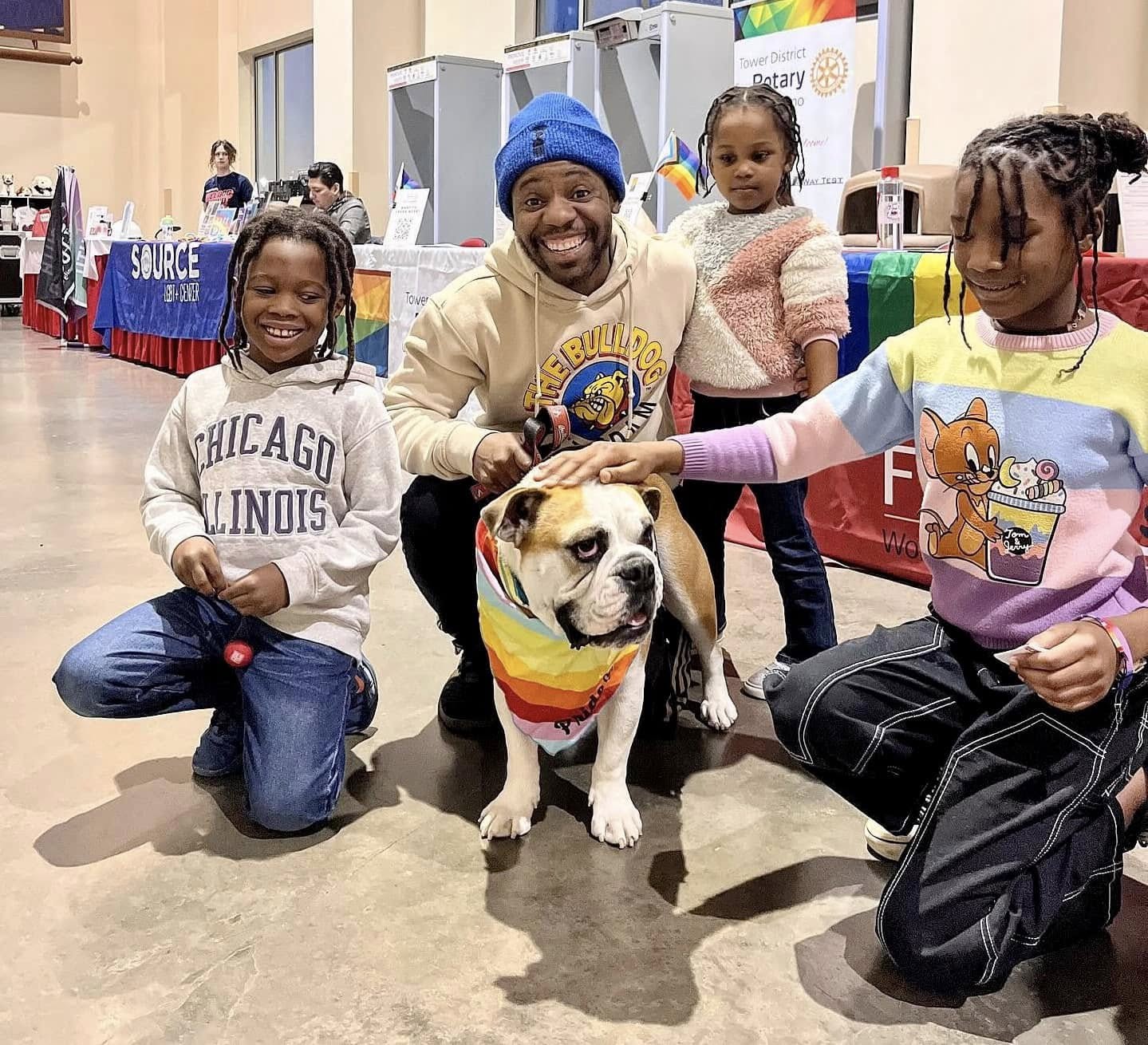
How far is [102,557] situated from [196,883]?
194 centimetres

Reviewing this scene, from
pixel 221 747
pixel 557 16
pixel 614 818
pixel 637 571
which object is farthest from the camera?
pixel 557 16

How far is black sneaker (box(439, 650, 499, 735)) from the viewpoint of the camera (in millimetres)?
2227

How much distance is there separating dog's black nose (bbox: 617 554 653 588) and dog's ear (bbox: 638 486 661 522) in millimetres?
136

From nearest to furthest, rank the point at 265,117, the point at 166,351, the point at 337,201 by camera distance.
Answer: the point at 337,201
the point at 166,351
the point at 265,117

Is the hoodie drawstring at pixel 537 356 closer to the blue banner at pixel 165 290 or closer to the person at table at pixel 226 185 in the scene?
the blue banner at pixel 165 290

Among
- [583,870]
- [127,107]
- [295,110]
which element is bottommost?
[583,870]

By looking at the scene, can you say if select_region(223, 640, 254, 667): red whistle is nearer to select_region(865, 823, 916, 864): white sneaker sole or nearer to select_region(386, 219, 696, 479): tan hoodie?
select_region(386, 219, 696, 479): tan hoodie

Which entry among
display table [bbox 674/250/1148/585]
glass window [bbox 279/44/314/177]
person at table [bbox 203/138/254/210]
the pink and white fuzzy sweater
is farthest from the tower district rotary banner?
glass window [bbox 279/44/314/177]

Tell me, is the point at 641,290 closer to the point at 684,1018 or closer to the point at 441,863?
the point at 441,863

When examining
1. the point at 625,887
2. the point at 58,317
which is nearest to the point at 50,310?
the point at 58,317

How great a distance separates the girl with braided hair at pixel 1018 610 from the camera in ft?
4.47

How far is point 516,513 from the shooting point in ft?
5.19

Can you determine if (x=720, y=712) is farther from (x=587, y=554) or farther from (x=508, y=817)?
(x=587, y=554)

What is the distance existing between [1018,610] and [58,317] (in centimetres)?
1107
